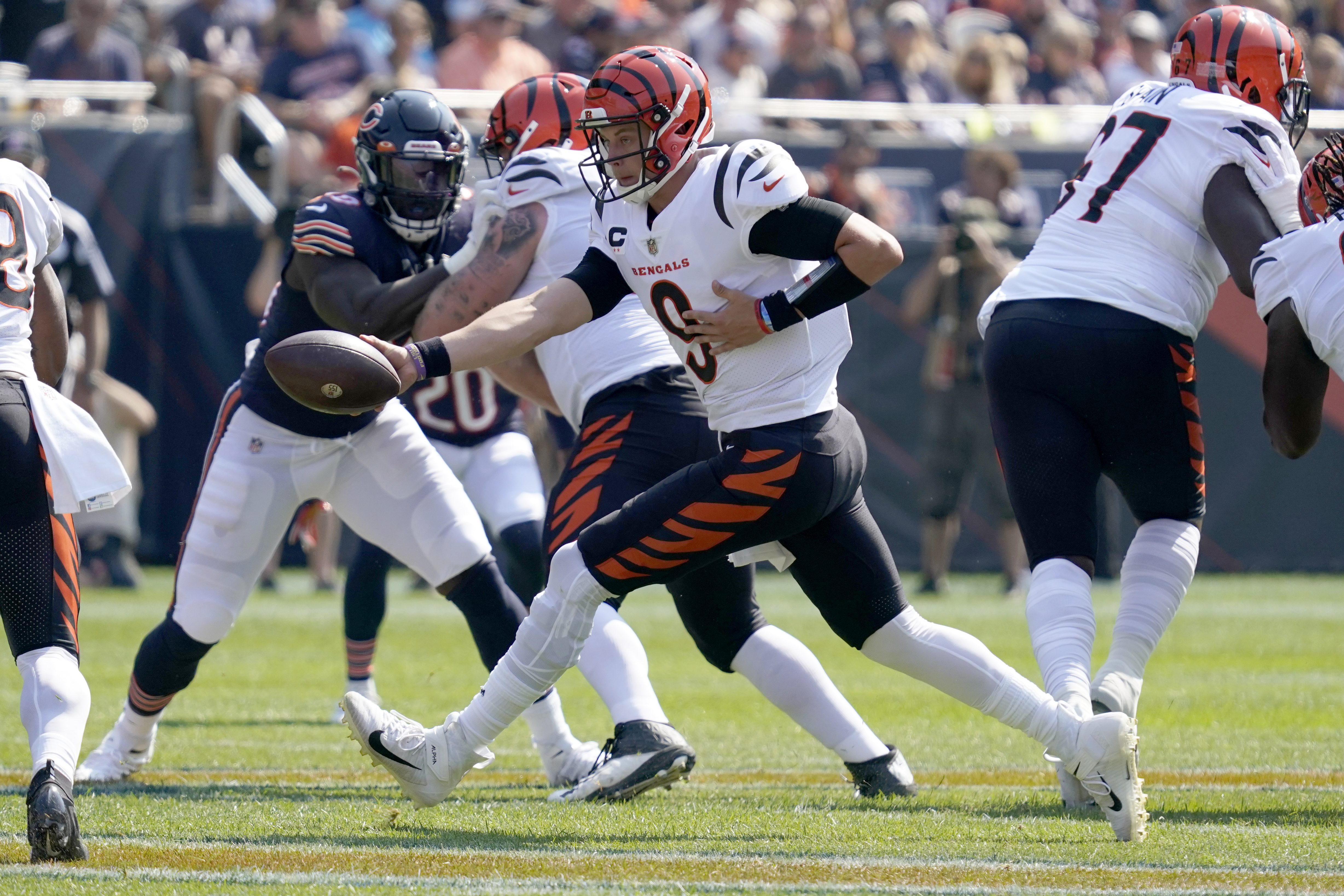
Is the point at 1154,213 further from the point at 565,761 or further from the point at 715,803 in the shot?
the point at 565,761

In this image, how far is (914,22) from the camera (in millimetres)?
12648

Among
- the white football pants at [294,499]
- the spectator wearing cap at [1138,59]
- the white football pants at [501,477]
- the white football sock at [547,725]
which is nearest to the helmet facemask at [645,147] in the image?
the white football pants at [294,499]

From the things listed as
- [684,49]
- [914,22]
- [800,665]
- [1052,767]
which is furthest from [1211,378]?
[800,665]

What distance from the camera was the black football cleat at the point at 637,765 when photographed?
4.21 metres

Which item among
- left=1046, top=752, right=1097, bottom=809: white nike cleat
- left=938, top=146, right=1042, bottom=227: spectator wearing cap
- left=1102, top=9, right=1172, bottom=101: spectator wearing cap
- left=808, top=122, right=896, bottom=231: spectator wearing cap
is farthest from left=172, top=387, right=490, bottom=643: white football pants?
left=1102, top=9, right=1172, bottom=101: spectator wearing cap

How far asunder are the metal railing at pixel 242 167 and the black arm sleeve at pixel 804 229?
7.70 m

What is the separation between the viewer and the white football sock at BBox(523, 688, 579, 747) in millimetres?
4613

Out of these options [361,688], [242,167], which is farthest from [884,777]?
[242,167]

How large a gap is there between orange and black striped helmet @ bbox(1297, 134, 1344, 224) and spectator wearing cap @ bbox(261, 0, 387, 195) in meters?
8.20

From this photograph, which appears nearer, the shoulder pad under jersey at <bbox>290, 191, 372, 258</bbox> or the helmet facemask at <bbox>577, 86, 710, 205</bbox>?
the helmet facemask at <bbox>577, 86, 710, 205</bbox>

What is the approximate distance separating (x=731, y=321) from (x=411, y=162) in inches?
50.9

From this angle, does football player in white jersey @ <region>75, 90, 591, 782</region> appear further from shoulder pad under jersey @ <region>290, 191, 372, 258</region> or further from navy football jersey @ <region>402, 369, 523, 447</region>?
navy football jersey @ <region>402, 369, 523, 447</region>

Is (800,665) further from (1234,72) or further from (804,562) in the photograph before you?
(1234,72)

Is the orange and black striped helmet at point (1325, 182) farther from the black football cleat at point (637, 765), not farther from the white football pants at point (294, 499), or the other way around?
the white football pants at point (294, 499)
